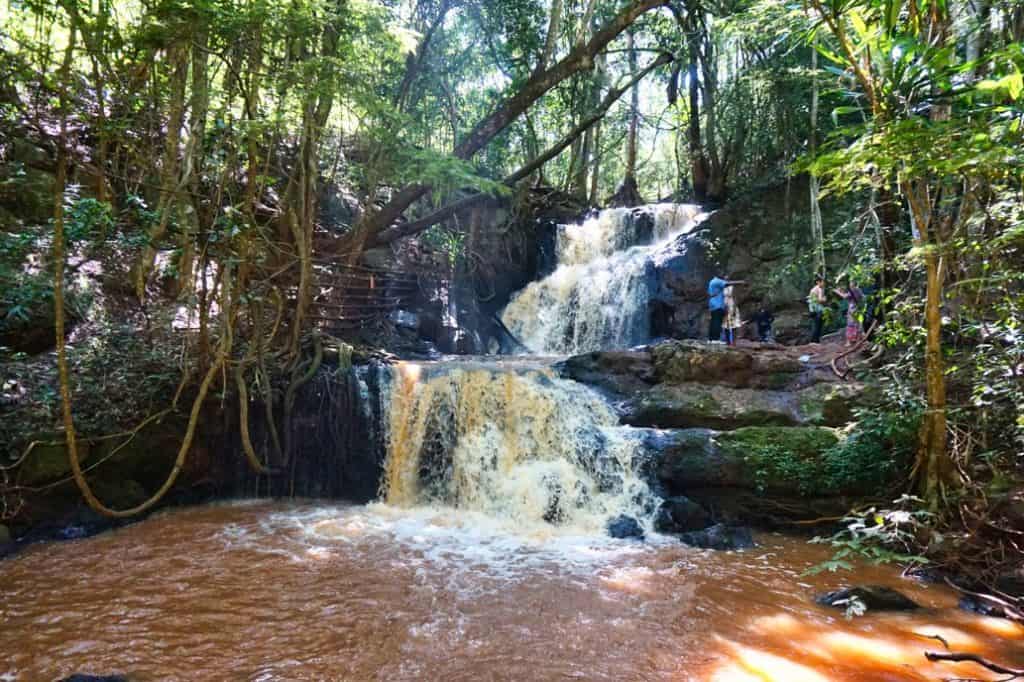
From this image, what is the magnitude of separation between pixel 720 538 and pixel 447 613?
3334 mm

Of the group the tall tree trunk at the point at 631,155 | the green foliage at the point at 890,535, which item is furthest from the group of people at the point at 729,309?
the tall tree trunk at the point at 631,155

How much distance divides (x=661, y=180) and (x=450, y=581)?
23.8 meters

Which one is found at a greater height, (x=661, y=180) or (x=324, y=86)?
(x=661, y=180)

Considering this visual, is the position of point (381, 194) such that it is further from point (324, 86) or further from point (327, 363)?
point (324, 86)

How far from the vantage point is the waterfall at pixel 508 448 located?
7.79 meters

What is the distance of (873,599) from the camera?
4969 millimetres

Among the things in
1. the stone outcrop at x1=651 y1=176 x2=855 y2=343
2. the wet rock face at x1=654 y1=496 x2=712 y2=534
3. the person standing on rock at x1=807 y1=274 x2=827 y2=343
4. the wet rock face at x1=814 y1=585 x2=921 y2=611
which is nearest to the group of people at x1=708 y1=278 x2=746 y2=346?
the person standing on rock at x1=807 y1=274 x2=827 y2=343

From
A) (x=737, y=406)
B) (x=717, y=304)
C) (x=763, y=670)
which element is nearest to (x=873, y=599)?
(x=763, y=670)

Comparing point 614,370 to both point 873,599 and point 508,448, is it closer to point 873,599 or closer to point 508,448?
point 508,448

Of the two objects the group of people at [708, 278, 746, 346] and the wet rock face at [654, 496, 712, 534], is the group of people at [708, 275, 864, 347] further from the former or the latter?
the wet rock face at [654, 496, 712, 534]

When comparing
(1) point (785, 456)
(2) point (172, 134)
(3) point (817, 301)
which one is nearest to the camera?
(2) point (172, 134)

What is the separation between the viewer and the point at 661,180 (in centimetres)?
2625

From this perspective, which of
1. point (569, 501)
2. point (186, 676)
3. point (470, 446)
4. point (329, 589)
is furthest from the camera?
point (470, 446)

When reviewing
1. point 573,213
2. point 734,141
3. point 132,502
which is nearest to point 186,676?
point 132,502
